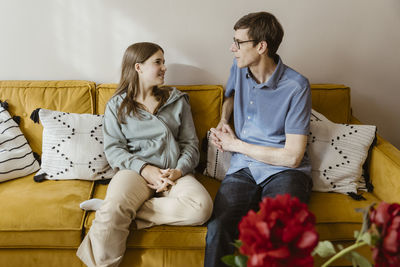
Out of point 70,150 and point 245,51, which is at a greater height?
point 245,51

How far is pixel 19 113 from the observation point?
6.44ft

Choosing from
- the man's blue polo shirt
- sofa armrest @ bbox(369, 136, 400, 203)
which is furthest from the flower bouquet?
sofa armrest @ bbox(369, 136, 400, 203)

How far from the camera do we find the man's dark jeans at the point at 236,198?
55.9 inches

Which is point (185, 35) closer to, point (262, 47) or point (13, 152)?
point (262, 47)

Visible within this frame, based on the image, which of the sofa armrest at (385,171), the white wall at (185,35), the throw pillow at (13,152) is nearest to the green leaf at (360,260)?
the sofa armrest at (385,171)

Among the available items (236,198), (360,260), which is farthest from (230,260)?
(236,198)

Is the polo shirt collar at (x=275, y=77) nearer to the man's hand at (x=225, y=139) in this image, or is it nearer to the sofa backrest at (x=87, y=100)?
the man's hand at (x=225, y=139)

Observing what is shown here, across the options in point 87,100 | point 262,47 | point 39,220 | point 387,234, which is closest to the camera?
point 387,234

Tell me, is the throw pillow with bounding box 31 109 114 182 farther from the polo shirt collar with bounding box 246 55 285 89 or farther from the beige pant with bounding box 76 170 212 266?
the polo shirt collar with bounding box 246 55 285 89

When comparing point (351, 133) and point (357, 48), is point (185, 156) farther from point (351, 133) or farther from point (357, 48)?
point (357, 48)

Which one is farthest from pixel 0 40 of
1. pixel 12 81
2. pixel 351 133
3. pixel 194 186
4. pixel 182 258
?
pixel 351 133

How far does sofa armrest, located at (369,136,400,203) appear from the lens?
5.34 feet

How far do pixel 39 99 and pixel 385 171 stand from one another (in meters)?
1.89

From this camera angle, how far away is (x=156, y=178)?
1.68 metres
